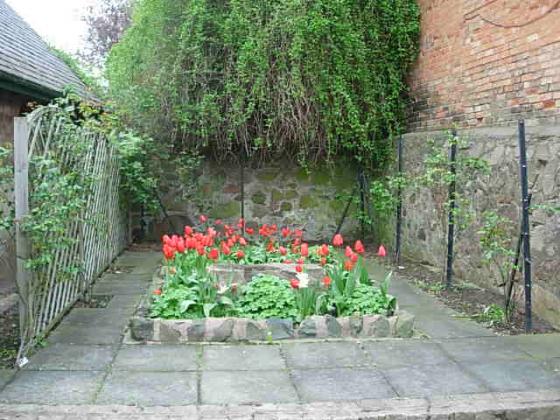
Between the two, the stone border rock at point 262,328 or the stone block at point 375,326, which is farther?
the stone block at point 375,326

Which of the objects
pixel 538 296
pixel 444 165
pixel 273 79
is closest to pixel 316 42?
pixel 273 79

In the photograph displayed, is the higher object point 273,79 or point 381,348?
point 273,79

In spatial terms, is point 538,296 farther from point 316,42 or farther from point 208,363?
point 316,42

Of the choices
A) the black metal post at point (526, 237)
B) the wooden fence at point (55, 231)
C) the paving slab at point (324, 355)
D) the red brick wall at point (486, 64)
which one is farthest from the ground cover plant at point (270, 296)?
the red brick wall at point (486, 64)

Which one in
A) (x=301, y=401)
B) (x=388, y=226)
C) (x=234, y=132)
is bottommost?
(x=301, y=401)

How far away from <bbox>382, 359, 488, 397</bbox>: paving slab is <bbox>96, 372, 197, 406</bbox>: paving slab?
1.25 m

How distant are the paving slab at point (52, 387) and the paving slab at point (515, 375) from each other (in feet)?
7.86

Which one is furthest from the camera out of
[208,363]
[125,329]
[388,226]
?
[388,226]

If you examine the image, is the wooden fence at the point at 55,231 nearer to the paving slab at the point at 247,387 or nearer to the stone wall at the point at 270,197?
the paving slab at the point at 247,387

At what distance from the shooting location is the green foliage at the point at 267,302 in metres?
4.74

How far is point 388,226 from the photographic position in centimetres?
933

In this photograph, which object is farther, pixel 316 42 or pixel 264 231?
pixel 316 42

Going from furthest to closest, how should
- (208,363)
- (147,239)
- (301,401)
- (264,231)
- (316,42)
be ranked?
(147,239) < (316,42) < (264,231) < (208,363) < (301,401)

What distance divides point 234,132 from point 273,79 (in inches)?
38.3
